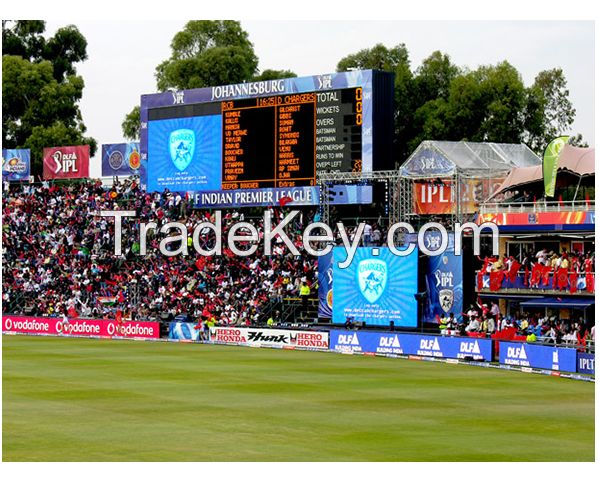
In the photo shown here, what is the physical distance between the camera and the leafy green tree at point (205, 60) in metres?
89.9

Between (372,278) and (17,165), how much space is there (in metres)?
33.1

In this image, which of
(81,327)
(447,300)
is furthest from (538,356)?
(81,327)

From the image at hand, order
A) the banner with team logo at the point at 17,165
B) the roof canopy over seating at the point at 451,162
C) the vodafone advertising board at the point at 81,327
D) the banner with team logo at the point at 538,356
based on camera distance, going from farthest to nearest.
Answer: the banner with team logo at the point at 17,165 → the vodafone advertising board at the point at 81,327 → the roof canopy over seating at the point at 451,162 → the banner with team logo at the point at 538,356

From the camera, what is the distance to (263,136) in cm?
5481

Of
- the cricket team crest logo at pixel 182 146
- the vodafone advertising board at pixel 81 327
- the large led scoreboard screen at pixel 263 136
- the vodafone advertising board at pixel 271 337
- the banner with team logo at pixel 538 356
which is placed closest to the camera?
the banner with team logo at pixel 538 356

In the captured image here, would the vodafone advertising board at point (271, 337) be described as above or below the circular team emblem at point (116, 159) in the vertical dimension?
below

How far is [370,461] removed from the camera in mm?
22266

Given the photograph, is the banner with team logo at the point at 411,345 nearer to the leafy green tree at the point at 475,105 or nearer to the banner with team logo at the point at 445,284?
the banner with team logo at the point at 445,284

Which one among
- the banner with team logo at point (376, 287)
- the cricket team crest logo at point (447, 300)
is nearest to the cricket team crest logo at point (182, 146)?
the banner with team logo at point (376, 287)

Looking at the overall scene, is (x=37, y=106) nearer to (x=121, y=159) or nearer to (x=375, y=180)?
(x=121, y=159)

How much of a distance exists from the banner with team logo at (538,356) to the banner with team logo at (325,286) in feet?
42.8

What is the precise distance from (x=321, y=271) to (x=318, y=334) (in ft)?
14.7

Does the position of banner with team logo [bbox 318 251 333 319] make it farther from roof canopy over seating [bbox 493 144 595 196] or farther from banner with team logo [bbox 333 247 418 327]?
roof canopy over seating [bbox 493 144 595 196]

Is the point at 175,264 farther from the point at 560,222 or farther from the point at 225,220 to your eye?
the point at 560,222
